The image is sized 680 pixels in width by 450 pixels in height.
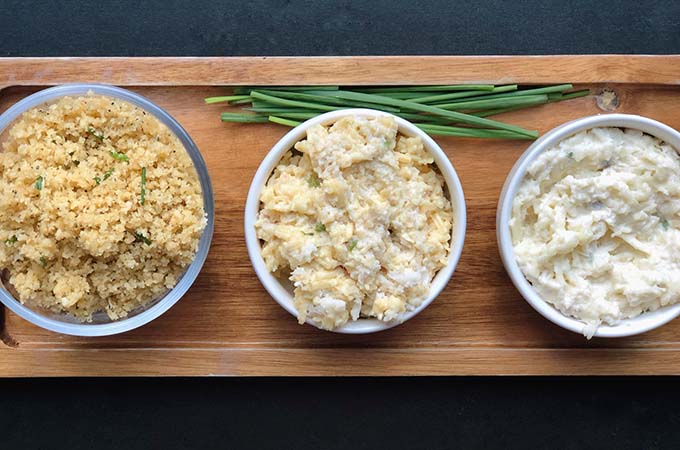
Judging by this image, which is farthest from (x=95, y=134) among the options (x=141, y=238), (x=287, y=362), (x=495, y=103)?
(x=495, y=103)

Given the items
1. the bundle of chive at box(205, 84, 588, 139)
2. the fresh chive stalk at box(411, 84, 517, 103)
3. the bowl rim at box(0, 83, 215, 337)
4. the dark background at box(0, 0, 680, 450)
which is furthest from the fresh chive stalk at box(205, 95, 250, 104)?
the fresh chive stalk at box(411, 84, 517, 103)

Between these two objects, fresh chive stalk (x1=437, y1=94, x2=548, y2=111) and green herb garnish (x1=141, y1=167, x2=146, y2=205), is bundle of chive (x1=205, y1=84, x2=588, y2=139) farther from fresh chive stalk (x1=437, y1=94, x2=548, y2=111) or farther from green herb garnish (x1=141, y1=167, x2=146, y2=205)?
green herb garnish (x1=141, y1=167, x2=146, y2=205)

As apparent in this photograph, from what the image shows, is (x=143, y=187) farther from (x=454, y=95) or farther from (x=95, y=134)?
(x=454, y=95)

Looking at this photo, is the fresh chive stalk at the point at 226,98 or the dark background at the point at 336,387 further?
the dark background at the point at 336,387

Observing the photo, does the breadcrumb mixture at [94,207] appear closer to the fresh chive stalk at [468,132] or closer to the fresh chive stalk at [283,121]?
the fresh chive stalk at [283,121]

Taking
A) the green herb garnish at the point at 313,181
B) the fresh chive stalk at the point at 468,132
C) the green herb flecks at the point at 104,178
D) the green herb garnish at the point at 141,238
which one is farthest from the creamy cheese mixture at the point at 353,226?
the green herb flecks at the point at 104,178
